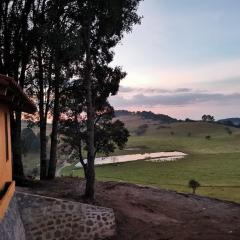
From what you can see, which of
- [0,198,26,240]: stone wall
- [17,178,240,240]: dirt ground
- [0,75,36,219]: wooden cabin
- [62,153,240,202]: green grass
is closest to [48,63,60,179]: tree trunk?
[17,178,240,240]: dirt ground

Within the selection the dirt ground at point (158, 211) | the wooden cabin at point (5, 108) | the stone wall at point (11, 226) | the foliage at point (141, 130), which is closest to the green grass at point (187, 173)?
the dirt ground at point (158, 211)

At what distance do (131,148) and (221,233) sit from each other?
92.8 metres

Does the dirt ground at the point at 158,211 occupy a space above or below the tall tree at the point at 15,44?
below

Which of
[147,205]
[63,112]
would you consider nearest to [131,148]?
[63,112]

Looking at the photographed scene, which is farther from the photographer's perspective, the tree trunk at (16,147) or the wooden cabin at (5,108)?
the tree trunk at (16,147)

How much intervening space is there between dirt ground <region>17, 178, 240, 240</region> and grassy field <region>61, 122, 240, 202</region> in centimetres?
1354

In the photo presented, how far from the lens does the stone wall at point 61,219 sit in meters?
18.5

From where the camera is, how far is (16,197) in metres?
18.0

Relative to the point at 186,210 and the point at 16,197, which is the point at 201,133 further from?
the point at 16,197

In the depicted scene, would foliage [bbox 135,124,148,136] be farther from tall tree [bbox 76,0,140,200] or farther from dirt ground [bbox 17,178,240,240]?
tall tree [bbox 76,0,140,200]

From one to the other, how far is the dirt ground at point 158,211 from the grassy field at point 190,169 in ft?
44.4

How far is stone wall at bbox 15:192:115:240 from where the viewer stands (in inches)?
729

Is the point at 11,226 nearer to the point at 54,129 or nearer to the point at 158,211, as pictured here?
the point at 158,211

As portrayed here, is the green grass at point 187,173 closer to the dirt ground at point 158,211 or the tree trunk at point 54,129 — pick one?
the dirt ground at point 158,211
